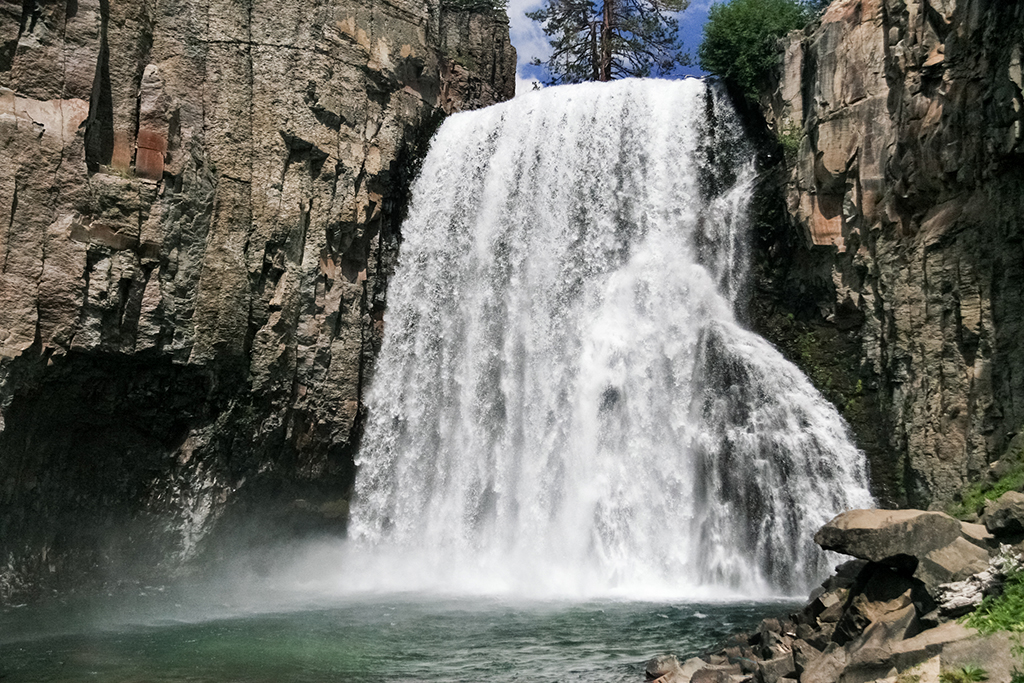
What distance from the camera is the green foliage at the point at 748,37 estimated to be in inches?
775

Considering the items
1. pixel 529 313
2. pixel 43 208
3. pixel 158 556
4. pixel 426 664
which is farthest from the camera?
pixel 529 313

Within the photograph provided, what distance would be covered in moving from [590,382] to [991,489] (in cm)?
862

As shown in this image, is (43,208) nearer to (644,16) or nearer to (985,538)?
(985,538)

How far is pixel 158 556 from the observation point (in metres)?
17.4

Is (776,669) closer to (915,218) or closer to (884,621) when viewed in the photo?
(884,621)

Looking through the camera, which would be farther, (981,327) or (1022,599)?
(981,327)

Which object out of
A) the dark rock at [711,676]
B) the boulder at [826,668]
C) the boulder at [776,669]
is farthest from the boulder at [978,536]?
the dark rock at [711,676]

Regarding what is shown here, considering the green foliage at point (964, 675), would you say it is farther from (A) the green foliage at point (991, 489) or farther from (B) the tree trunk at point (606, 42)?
(B) the tree trunk at point (606, 42)

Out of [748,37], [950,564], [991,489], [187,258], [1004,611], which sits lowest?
[1004,611]

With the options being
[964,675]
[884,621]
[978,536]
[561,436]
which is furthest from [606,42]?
[964,675]

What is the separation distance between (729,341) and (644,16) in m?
19.4

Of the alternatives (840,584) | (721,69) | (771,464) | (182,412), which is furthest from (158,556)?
(721,69)

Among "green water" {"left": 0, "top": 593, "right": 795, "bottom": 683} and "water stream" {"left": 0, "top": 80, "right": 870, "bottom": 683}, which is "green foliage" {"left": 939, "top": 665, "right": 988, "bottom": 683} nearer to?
"green water" {"left": 0, "top": 593, "right": 795, "bottom": 683}

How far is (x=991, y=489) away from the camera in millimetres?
10750
